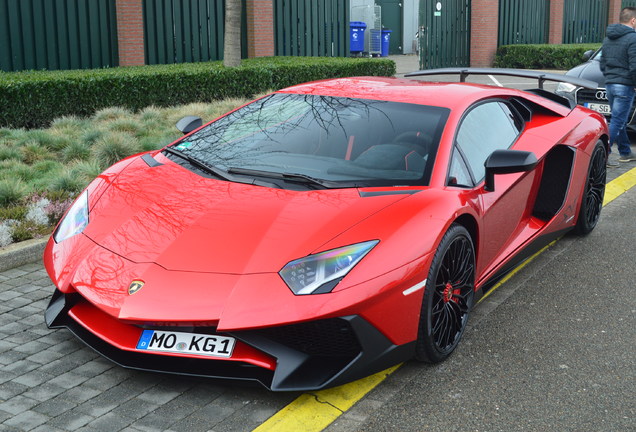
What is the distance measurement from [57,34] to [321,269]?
13.0m

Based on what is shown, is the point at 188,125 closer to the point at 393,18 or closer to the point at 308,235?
the point at 308,235

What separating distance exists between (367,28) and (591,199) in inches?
912

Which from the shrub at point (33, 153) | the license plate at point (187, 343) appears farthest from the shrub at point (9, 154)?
the license plate at point (187, 343)

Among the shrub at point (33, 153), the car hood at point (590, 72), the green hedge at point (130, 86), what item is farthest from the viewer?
the car hood at point (590, 72)

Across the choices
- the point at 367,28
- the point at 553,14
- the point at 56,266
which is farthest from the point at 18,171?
the point at 553,14

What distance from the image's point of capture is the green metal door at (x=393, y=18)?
3031 centimetres

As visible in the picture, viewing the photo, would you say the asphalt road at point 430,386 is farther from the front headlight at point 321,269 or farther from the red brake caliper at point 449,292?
the front headlight at point 321,269

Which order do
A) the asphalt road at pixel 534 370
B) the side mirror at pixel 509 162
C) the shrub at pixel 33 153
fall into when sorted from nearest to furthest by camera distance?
the asphalt road at pixel 534 370
the side mirror at pixel 509 162
the shrub at pixel 33 153

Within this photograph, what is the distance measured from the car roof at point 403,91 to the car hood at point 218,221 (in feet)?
3.32

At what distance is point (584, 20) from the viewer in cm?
3080

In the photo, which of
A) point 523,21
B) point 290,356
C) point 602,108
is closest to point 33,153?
point 290,356

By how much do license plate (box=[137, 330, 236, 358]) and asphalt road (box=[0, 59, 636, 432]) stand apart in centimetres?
20

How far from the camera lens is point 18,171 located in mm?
8008

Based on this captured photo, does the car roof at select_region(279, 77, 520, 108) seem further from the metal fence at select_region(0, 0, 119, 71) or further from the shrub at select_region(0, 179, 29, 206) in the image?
the metal fence at select_region(0, 0, 119, 71)
